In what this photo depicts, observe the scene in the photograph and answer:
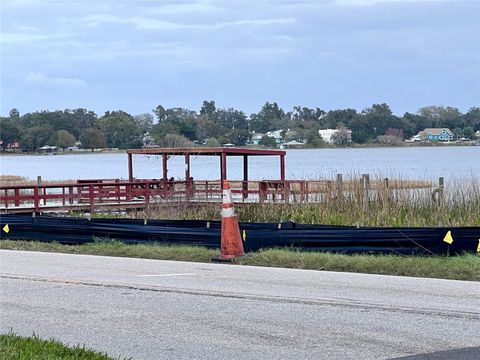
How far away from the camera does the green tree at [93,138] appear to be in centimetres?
12838

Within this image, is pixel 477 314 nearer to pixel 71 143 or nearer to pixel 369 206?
pixel 369 206

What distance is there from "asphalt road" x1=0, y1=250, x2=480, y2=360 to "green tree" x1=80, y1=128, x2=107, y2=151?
116627 millimetres

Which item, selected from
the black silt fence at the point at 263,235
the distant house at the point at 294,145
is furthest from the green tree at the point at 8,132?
→ the black silt fence at the point at 263,235

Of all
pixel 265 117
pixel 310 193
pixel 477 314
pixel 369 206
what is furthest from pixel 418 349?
pixel 265 117

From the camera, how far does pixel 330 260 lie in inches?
534

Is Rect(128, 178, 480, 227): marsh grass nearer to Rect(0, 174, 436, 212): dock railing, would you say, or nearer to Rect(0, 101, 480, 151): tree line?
Rect(0, 174, 436, 212): dock railing

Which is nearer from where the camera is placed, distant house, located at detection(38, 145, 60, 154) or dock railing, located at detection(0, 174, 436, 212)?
dock railing, located at detection(0, 174, 436, 212)

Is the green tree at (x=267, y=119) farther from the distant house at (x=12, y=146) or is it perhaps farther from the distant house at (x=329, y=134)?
the distant house at (x=12, y=146)

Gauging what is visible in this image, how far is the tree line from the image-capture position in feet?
412

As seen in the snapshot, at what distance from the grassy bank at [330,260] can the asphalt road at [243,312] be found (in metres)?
0.62

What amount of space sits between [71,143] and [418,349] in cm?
13299

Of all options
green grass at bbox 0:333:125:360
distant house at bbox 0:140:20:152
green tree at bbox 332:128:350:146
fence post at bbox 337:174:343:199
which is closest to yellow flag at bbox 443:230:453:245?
green grass at bbox 0:333:125:360

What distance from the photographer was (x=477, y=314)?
30.3 feet

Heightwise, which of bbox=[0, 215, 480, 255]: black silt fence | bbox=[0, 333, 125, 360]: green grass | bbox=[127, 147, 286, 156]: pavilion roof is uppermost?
bbox=[127, 147, 286, 156]: pavilion roof
